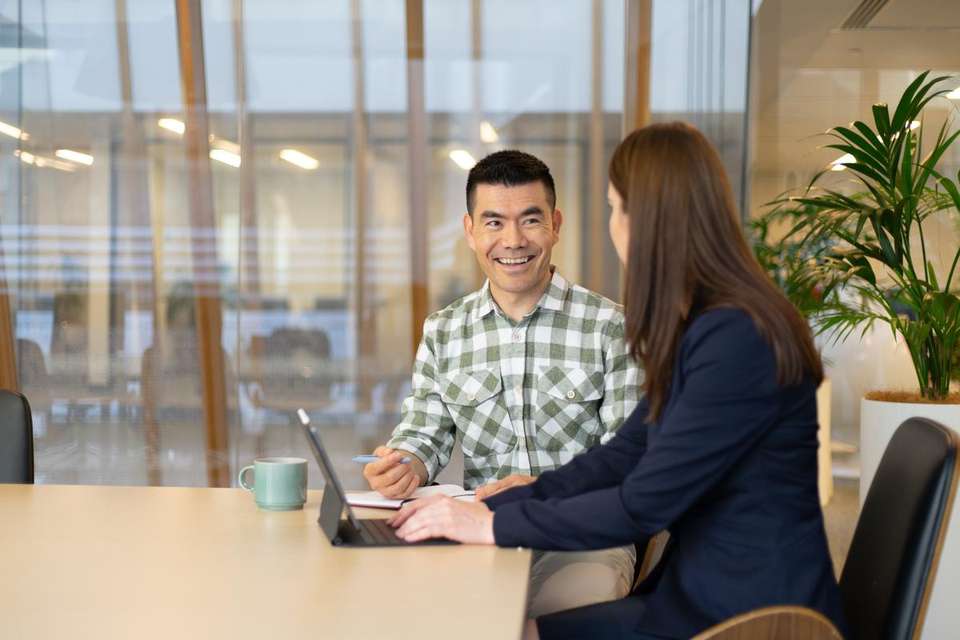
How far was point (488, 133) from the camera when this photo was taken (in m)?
5.01

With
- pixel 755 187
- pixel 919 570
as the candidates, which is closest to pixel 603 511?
pixel 919 570

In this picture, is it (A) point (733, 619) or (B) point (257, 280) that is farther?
(B) point (257, 280)

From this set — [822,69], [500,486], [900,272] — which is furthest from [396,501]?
[822,69]

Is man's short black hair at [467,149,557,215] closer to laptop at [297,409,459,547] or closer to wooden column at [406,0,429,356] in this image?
laptop at [297,409,459,547]

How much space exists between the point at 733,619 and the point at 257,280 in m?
3.95

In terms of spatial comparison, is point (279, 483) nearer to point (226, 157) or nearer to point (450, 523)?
point (450, 523)

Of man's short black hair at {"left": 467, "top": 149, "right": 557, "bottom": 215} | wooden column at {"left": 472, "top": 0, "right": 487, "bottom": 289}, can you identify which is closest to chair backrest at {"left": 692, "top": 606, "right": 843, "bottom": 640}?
man's short black hair at {"left": 467, "top": 149, "right": 557, "bottom": 215}

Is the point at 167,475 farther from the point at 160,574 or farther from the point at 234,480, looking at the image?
the point at 160,574

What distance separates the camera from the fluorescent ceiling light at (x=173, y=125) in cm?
509

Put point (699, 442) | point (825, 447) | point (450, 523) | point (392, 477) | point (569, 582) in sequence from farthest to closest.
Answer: point (825, 447) → point (392, 477) → point (569, 582) → point (450, 523) → point (699, 442)

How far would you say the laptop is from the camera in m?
1.68

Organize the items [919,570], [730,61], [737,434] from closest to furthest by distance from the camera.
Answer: [919,570] → [737,434] → [730,61]

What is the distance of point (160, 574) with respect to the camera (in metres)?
1.49

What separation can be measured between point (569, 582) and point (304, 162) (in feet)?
11.5
